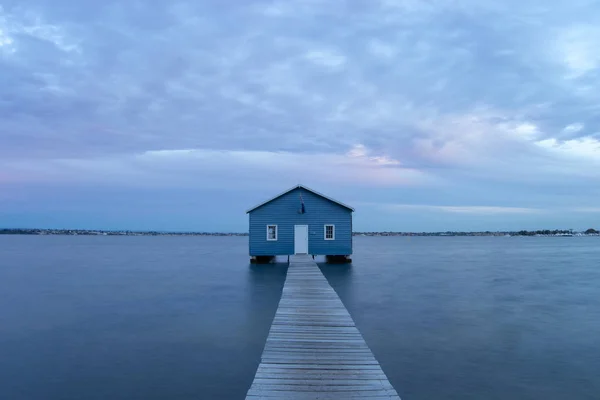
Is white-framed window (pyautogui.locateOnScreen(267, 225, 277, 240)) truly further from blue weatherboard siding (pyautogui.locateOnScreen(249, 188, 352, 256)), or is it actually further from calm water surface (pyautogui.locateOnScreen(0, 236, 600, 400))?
calm water surface (pyautogui.locateOnScreen(0, 236, 600, 400))

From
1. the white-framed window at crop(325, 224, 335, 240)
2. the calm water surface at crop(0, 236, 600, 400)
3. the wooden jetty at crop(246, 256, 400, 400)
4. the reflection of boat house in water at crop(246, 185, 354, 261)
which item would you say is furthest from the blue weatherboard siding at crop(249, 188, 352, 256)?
the wooden jetty at crop(246, 256, 400, 400)

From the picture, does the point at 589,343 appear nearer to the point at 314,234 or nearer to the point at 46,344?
the point at 46,344

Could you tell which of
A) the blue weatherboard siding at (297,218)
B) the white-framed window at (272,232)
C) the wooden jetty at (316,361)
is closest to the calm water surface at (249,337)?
the wooden jetty at (316,361)

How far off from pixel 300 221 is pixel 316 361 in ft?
70.2

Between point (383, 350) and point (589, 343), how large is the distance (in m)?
6.06

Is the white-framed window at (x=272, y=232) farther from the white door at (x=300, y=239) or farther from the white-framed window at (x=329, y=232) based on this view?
the white-framed window at (x=329, y=232)

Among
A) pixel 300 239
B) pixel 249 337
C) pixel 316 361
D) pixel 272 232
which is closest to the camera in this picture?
pixel 316 361

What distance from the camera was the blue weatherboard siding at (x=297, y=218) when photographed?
29.3 m

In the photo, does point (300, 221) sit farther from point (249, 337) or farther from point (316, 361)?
point (316, 361)

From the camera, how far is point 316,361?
8.04 metres

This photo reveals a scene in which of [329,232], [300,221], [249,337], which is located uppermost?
[300,221]

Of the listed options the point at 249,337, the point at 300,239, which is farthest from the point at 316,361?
the point at 300,239

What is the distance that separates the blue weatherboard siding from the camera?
2930 cm

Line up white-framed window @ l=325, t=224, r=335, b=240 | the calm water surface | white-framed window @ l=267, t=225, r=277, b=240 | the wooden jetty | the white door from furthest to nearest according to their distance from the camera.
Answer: white-framed window @ l=325, t=224, r=335, b=240 < white-framed window @ l=267, t=225, r=277, b=240 < the white door < the calm water surface < the wooden jetty
